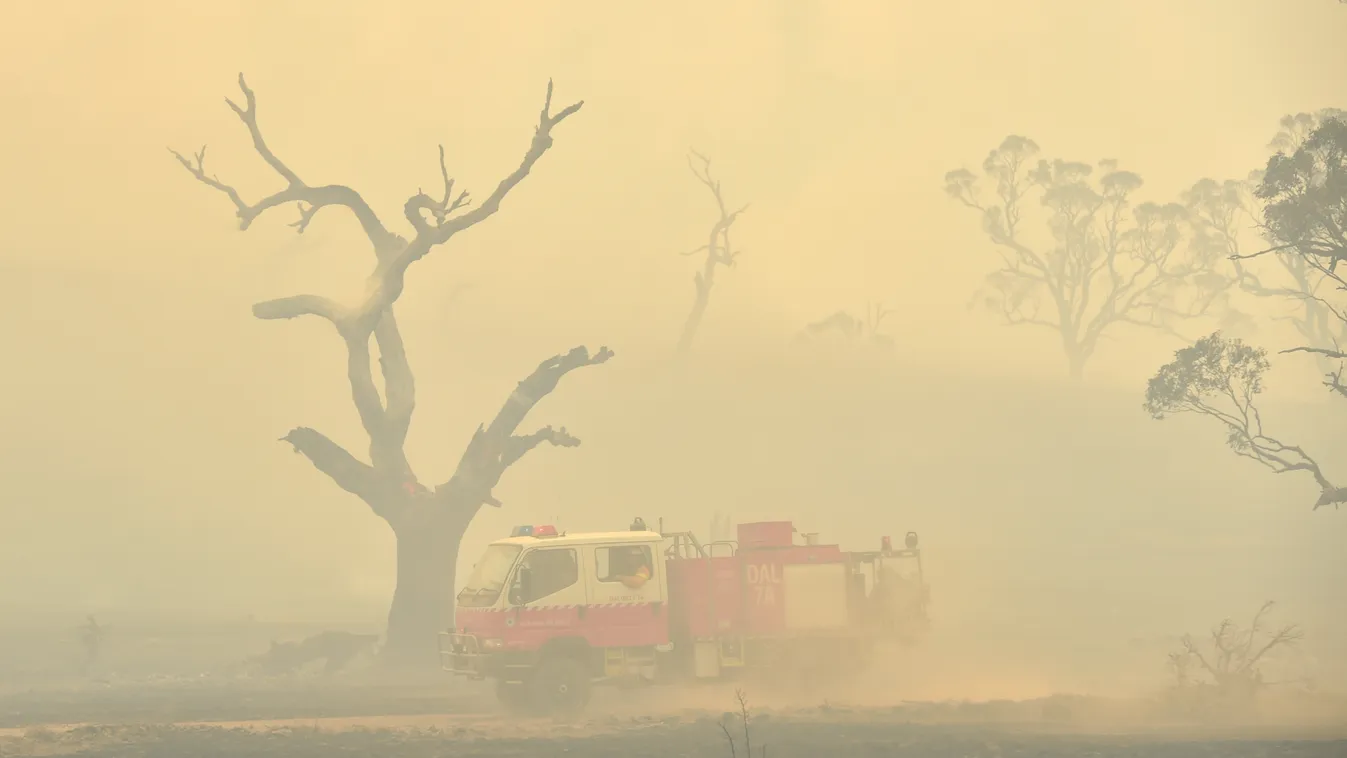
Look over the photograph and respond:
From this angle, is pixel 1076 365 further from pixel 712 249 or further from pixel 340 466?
pixel 340 466

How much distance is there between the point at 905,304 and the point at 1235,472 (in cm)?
5447

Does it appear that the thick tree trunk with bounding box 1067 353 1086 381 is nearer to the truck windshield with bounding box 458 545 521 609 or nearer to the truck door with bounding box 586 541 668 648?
the truck door with bounding box 586 541 668 648

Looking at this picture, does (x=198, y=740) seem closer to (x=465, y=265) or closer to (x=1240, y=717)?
(x=1240, y=717)

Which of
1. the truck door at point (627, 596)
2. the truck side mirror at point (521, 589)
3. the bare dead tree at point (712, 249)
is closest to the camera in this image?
the truck side mirror at point (521, 589)

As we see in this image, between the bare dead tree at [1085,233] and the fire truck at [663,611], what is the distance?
84.3 metres

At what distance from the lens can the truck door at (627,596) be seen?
30.8 metres

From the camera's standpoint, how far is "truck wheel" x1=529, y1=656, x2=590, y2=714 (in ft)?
100

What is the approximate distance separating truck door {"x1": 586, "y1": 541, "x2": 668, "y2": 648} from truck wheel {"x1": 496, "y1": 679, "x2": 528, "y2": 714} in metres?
1.86

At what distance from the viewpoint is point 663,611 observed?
Result: 31.2 metres

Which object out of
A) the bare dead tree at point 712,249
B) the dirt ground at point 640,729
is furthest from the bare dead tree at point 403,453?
the bare dead tree at point 712,249

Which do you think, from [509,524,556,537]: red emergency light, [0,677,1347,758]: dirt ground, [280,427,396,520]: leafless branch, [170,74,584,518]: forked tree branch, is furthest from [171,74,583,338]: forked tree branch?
[509,524,556,537]: red emergency light

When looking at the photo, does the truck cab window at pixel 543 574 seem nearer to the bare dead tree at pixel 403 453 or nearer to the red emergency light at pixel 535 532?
the red emergency light at pixel 535 532

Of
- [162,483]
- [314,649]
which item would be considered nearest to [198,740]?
[314,649]

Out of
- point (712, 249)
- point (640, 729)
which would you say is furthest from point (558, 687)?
point (712, 249)
